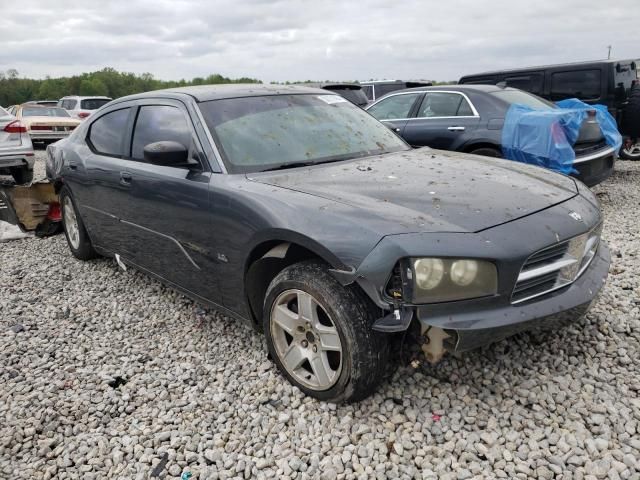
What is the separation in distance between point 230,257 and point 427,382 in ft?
4.16

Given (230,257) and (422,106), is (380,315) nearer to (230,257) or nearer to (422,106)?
(230,257)

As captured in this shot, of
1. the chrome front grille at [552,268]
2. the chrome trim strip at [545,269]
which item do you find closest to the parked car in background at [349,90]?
the chrome front grille at [552,268]

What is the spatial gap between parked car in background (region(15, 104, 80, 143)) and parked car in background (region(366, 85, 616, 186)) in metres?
12.0

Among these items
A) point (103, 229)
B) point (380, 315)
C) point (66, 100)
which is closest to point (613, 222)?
point (380, 315)

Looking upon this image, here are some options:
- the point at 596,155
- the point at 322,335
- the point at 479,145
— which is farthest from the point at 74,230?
the point at 596,155

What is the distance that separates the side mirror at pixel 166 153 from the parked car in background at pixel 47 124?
1430 cm

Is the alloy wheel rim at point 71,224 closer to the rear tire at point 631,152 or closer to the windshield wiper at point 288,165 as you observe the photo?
the windshield wiper at point 288,165

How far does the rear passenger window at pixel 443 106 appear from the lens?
6.85m

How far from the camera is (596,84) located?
845 centimetres

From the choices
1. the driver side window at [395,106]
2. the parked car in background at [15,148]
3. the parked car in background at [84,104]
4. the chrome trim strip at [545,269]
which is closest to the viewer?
the chrome trim strip at [545,269]

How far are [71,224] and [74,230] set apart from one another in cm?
9

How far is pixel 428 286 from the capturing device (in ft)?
7.18

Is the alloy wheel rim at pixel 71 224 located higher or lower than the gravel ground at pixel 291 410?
higher

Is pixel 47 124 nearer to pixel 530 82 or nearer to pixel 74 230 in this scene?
pixel 74 230
